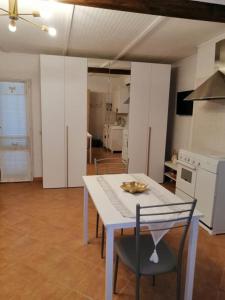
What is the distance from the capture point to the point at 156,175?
458cm

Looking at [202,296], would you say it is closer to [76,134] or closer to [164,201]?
[164,201]

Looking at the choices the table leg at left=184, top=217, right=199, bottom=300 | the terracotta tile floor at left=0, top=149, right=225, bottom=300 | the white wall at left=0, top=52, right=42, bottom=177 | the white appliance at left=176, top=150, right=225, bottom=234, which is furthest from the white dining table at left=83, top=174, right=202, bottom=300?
the white wall at left=0, top=52, right=42, bottom=177

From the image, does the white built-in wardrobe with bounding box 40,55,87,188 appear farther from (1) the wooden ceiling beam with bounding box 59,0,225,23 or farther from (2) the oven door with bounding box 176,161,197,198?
(1) the wooden ceiling beam with bounding box 59,0,225,23

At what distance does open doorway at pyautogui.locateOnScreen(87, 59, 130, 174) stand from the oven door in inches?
52.4

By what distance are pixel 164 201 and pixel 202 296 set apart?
0.83 meters

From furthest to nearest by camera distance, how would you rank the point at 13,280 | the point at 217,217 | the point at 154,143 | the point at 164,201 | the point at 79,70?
the point at 154,143
the point at 79,70
the point at 217,217
the point at 13,280
the point at 164,201

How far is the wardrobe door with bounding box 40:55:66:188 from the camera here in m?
3.88

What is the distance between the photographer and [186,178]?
3.25 m

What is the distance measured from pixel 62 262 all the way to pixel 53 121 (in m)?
2.49

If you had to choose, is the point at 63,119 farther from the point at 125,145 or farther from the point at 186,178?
the point at 186,178

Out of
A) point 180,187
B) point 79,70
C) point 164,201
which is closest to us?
point 164,201

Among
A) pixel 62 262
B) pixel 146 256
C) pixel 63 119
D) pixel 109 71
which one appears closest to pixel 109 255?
pixel 146 256

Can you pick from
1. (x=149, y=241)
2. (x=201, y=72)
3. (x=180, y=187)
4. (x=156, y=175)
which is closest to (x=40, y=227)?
(x=149, y=241)

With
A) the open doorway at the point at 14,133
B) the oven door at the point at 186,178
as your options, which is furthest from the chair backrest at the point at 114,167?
the open doorway at the point at 14,133
